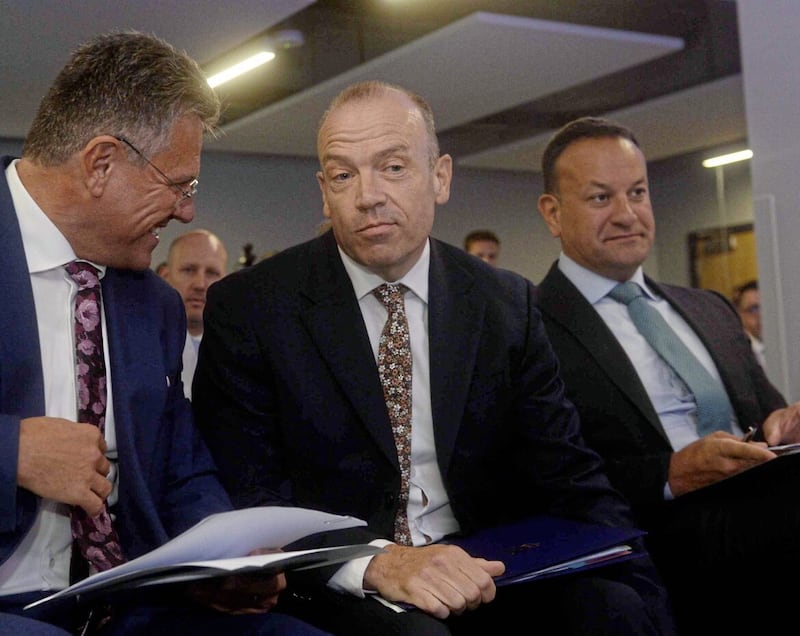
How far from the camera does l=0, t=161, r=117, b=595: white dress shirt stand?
1.57m

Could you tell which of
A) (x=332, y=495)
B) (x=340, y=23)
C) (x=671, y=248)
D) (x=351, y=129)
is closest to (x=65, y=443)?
(x=332, y=495)

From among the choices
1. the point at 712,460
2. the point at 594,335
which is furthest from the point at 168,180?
the point at 712,460

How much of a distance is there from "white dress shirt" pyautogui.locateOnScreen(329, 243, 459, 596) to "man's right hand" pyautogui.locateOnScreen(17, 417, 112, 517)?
63 centimetres

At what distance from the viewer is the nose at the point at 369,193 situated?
6.23 feet

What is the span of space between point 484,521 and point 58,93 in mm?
1105

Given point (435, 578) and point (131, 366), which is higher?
point (131, 366)

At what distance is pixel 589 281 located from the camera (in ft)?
8.62

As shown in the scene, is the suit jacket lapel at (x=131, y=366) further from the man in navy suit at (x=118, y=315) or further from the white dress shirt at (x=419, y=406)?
the white dress shirt at (x=419, y=406)

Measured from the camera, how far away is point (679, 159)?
34.7ft

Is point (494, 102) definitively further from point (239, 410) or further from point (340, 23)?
point (239, 410)

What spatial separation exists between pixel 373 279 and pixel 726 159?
876cm

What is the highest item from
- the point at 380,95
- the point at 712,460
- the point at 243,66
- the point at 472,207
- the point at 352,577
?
the point at 243,66

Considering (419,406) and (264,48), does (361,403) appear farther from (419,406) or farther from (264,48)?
(264,48)

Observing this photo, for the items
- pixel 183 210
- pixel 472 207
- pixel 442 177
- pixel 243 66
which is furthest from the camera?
pixel 472 207
